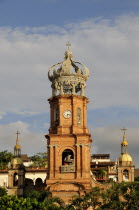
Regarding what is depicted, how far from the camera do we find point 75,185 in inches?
2842

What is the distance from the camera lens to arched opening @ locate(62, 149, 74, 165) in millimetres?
73750

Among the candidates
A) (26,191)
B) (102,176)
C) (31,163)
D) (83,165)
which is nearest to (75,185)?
(83,165)

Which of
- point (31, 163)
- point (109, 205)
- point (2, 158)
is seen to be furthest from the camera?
point (31, 163)

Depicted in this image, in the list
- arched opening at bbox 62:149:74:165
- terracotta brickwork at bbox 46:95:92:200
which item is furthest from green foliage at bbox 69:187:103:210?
arched opening at bbox 62:149:74:165

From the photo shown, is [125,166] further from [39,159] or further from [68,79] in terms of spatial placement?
[39,159]

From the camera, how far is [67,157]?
74500 millimetres

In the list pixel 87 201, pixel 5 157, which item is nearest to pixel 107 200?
pixel 87 201

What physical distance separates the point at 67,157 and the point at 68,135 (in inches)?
125

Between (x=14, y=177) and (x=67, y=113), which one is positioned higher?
(x=67, y=113)

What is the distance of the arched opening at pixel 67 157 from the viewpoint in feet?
242

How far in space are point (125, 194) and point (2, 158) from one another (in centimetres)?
5888

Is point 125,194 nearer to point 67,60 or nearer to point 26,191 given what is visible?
point 26,191

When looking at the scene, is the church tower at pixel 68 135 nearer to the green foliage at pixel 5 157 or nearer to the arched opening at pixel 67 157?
the arched opening at pixel 67 157

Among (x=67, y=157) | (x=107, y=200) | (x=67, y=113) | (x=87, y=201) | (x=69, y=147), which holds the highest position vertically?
(x=67, y=113)
